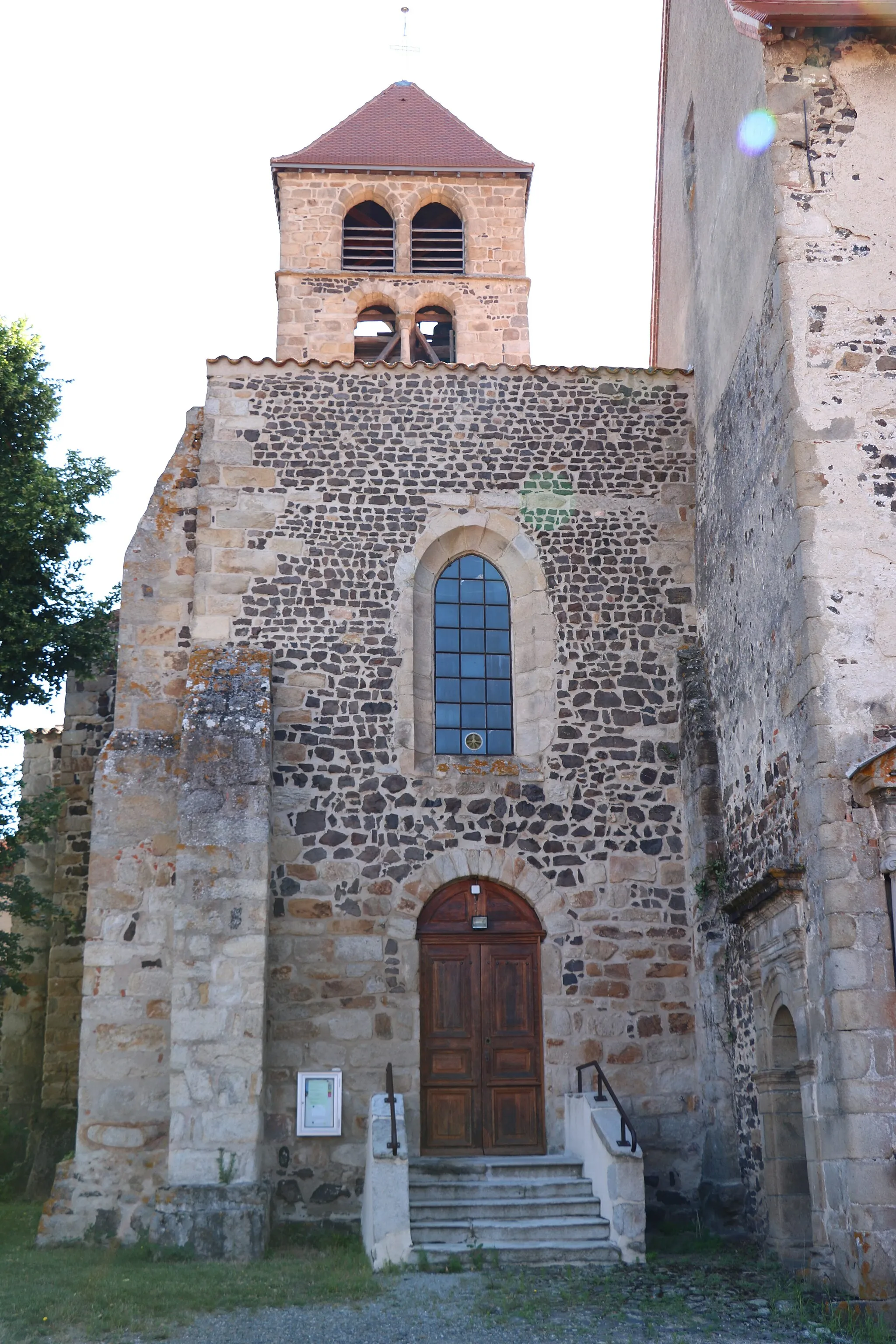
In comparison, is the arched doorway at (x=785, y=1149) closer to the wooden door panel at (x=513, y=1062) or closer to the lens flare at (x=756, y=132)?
the wooden door panel at (x=513, y=1062)

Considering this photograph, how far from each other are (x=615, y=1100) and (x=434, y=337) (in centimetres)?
1300

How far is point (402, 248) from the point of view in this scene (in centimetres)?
1966

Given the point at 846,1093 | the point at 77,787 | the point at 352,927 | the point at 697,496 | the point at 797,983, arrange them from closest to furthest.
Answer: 1. the point at 846,1093
2. the point at 797,983
3. the point at 352,927
4. the point at 697,496
5. the point at 77,787

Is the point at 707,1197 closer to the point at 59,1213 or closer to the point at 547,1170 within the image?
the point at 547,1170

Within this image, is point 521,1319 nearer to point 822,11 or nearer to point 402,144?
point 822,11

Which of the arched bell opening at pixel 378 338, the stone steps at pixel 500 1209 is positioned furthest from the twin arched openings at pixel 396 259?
the stone steps at pixel 500 1209

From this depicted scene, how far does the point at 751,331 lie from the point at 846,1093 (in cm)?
589

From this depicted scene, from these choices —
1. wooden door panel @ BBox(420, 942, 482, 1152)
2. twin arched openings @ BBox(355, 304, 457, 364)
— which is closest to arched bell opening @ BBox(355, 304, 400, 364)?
twin arched openings @ BBox(355, 304, 457, 364)

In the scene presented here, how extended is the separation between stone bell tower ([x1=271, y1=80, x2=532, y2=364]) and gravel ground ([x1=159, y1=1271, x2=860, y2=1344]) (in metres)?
13.3

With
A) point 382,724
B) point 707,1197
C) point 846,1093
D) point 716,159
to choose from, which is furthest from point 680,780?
point 716,159

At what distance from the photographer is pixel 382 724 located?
12266 millimetres

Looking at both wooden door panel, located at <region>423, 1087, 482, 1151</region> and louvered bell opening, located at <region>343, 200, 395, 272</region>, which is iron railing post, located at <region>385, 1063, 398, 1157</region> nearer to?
wooden door panel, located at <region>423, 1087, 482, 1151</region>

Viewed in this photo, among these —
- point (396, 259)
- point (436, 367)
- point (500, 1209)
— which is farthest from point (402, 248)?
point (500, 1209)

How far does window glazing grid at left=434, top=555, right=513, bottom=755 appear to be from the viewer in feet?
41.5
